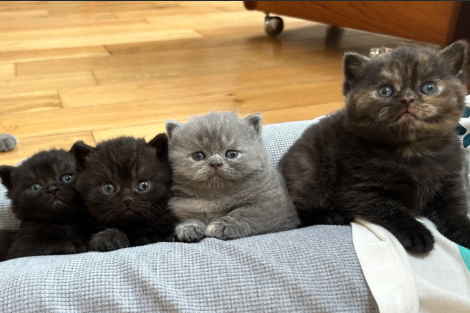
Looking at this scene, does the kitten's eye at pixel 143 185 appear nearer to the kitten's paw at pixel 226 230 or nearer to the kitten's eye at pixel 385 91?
the kitten's paw at pixel 226 230

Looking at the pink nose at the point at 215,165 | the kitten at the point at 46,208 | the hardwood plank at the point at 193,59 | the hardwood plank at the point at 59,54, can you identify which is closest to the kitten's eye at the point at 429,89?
the pink nose at the point at 215,165

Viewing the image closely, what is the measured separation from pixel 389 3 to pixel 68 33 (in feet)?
6.18

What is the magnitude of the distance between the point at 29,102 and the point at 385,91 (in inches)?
61.0

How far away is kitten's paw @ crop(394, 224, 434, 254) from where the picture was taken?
978mm

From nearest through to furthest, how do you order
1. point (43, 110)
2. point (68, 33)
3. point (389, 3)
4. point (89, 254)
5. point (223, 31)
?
point (89, 254)
point (43, 110)
point (389, 3)
point (68, 33)
point (223, 31)

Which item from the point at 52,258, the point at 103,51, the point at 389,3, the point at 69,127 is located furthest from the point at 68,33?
the point at 52,258

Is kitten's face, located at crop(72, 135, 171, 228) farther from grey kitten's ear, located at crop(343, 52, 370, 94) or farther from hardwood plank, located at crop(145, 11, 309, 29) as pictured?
hardwood plank, located at crop(145, 11, 309, 29)

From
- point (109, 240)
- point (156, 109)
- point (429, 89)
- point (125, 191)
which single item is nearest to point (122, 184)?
point (125, 191)

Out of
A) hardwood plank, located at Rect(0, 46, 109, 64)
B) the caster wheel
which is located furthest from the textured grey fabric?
the caster wheel

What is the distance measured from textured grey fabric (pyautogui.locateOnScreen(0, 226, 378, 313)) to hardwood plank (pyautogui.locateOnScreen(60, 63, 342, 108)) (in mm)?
1246

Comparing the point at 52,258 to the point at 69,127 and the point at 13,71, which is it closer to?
the point at 69,127

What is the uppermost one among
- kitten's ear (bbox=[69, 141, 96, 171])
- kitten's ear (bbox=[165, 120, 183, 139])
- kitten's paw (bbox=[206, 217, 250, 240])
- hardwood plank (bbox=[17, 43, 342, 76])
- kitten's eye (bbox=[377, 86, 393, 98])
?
kitten's eye (bbox=[377, 86, 393, 98])

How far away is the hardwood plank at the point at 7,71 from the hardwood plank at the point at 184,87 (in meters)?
0.22

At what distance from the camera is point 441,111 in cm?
99
